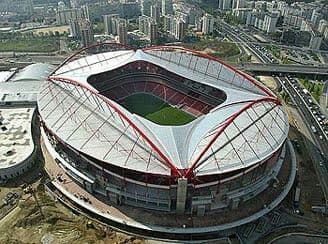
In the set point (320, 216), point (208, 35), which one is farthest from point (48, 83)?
point (208, 35)

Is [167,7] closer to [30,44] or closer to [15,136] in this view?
[30,44]

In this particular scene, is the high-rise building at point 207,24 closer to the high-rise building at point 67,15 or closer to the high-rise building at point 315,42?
the high-rise building at point 315,42

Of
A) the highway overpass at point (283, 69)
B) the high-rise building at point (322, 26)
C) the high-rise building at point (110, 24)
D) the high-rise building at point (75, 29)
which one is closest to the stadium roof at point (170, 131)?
the highway overpass at point (283, 69)

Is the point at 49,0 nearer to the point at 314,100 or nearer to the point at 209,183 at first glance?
the point at 314,100

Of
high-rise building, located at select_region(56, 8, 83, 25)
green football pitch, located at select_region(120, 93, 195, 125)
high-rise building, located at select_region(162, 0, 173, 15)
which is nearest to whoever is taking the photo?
green football pitch, located at select_region(120, 93, 195, 125)

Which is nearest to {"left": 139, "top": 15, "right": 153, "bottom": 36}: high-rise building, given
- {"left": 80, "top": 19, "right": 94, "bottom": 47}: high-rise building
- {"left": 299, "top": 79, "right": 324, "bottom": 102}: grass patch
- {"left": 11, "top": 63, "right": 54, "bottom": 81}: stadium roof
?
{"left": 80, "top": 19, "right": 94, "bottom": 47}: high-rise building

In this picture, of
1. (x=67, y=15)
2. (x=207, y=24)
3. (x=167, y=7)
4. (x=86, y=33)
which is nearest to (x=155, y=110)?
(x=86, y=33)

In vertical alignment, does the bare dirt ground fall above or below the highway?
below

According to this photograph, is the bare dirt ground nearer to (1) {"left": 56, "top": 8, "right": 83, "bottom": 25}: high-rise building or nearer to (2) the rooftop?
(2) the rooftop
